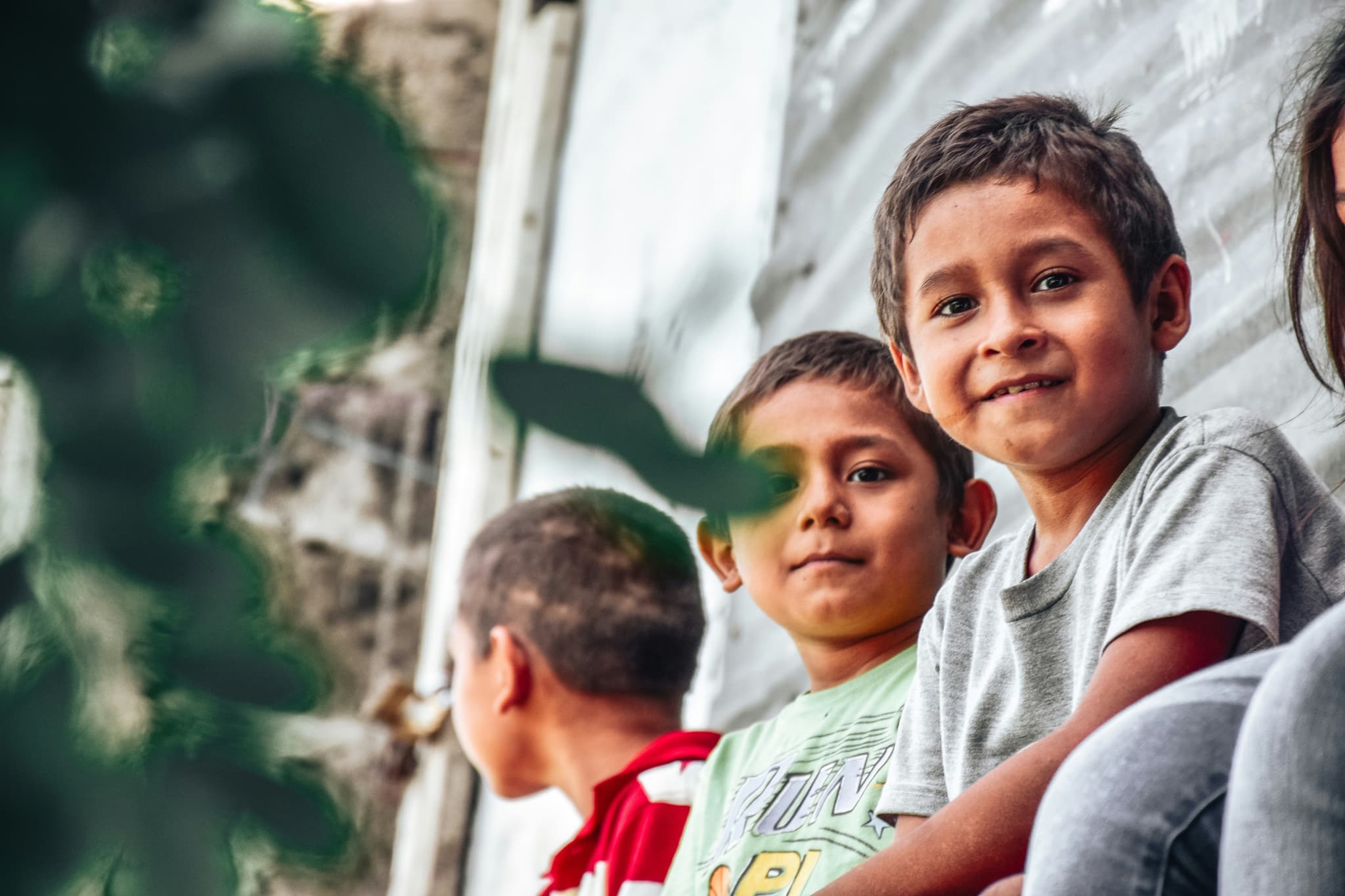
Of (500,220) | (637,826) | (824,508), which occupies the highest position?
(500,220)

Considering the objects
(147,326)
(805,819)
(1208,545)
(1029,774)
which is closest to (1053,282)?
(1208,545)

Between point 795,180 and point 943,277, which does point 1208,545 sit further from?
point 795,180

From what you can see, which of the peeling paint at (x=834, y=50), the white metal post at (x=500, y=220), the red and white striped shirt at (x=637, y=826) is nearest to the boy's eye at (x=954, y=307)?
the red and white striped shirt at (x=637, y=826)

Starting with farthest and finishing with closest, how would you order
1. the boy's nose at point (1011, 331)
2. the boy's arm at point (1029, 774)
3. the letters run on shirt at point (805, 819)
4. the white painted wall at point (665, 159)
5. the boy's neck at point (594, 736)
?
1. the white painted wall at point (665, 159)
2. the boy's neck at point (594, 736)
3. the letters run on shirt at point (805, 819)
4. the boy's nose at point (1011, 331)
5. the boy's arm at point (1029, 774)

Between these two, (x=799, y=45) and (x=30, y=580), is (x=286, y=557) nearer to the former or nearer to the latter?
(x=30, y=580)

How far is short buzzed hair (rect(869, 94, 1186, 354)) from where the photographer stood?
3.41 feet

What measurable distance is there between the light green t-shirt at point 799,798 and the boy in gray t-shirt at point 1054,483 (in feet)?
0.27

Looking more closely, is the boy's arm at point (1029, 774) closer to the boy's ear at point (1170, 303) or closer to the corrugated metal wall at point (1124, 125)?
the boy's ear at point (1170, 303)

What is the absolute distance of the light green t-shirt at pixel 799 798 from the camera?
116 centimetres

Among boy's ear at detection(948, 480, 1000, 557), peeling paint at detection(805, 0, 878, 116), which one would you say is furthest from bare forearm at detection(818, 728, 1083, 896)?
peeling paint at detection(805, 0, 878, 116)

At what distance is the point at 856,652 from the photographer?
1.38 metres

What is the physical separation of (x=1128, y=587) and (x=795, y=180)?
1.30m

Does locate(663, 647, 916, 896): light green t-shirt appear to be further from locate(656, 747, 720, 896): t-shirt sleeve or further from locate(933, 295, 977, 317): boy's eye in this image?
locate(933, 295, 977, 317): boy's eye

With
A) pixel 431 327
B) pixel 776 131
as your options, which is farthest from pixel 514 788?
pixel 431 327
